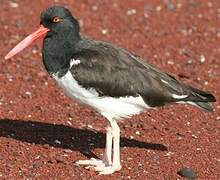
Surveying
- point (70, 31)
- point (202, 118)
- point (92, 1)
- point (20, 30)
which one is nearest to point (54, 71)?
point (70, 31)

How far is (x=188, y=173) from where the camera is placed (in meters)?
7.84

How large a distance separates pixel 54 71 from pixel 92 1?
6.76m

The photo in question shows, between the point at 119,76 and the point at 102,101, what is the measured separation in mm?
379

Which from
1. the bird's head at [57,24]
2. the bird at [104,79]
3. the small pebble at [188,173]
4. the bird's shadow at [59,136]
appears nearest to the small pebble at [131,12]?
the bird's shadow at [59,136]

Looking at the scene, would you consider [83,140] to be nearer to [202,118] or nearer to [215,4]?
[202,118]

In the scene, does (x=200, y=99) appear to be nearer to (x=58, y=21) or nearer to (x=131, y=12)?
A: (x=58, y=21)

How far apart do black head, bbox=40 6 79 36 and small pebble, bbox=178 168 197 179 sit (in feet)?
6.99

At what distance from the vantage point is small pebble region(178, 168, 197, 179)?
25.7ft

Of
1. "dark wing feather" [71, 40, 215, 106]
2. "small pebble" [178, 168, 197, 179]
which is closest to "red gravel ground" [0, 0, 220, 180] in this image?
"small pebble" [178, 168, 197, 179]

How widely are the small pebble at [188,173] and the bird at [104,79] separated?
78cm

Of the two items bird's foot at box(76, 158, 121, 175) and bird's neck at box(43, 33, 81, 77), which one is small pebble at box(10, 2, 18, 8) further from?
bird's foot at box(76, 158, 121, 175)

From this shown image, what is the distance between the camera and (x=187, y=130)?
9195mm

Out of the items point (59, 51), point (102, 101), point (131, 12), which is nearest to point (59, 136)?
point (102, 101)

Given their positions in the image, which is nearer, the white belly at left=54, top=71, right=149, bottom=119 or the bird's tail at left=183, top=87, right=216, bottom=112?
the white belly at left=54, top=71, right=149, bottom=119
